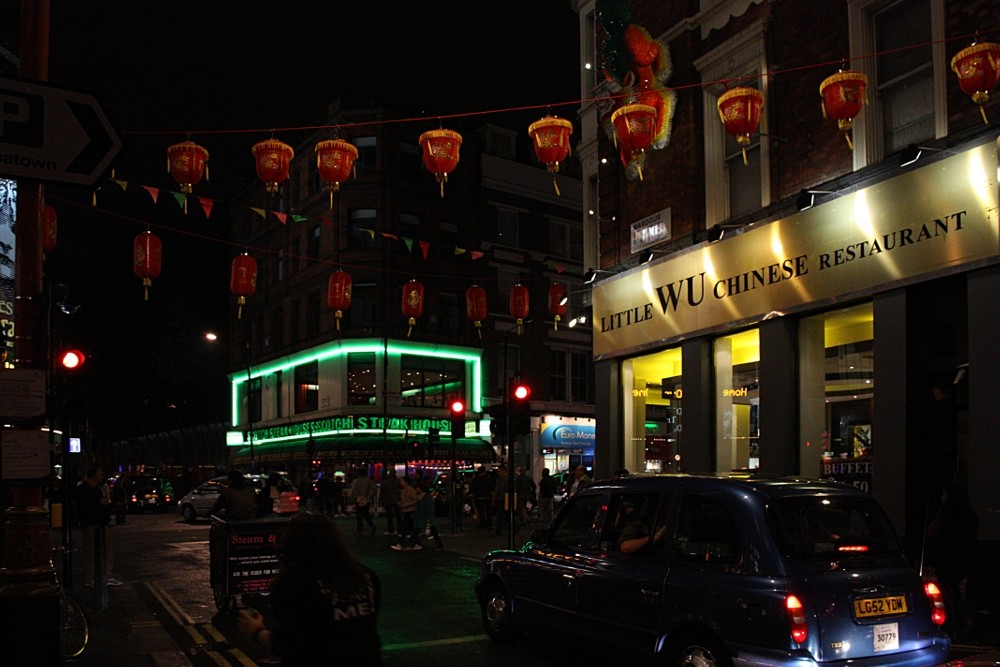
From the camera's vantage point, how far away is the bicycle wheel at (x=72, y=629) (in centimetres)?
917

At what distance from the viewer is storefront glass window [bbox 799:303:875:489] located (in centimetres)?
1406

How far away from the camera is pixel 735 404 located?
17.2 metres

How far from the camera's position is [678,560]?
7105 millimetres

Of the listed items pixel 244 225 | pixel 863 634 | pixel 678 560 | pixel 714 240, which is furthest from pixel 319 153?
pixel 244 225

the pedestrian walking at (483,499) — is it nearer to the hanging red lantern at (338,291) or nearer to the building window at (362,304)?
the hanging red lantern at (338,291)

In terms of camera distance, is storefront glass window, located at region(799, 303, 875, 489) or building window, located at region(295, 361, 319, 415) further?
building window, located at region(295, 361, 319, 415)

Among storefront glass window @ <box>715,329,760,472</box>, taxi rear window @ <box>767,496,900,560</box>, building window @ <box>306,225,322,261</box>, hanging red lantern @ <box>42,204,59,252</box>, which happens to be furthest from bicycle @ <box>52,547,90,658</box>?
building window @ <box>306,225,322,261</box>

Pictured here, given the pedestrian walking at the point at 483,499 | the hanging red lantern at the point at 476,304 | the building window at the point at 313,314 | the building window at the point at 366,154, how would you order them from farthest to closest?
the building window at the point at 313,314, the building window at the point at 366,154, the hanging red lantern at the point at 476,304, the pedestrian walking at the point at 483,499

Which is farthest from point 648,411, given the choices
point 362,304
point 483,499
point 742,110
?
point 362,304

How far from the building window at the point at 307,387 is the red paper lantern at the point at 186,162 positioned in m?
28.9

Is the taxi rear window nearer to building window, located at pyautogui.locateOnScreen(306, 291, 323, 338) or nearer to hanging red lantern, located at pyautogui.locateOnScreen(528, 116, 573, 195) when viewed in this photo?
hanging red lantern, located at pyautogui.locateOnScreen(528, 116, 573, 195)

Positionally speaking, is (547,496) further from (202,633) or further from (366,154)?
(366,154)

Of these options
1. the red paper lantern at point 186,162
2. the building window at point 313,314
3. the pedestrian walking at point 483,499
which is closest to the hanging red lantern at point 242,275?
the pedestrian walking at point 483,499

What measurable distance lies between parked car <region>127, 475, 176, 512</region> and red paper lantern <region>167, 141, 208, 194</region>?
26.0 meters
